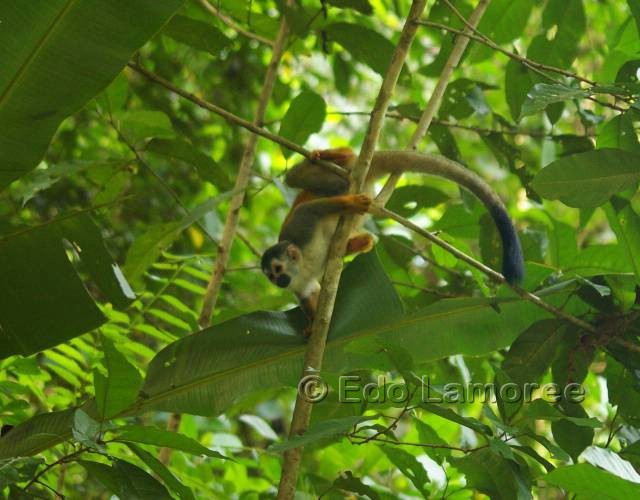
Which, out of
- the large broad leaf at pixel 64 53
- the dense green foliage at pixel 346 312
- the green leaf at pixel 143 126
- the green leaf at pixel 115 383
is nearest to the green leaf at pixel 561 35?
the dense green foliage at pixel 346 312

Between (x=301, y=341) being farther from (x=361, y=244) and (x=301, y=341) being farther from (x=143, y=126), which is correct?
(x=361, y=244)

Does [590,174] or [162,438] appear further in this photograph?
[590,174]

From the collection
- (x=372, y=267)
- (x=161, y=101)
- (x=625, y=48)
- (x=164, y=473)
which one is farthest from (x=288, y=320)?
(x=161, y=101)

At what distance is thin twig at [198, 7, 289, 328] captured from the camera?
10.4 feet

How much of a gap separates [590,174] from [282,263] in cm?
155

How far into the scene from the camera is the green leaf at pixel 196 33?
2.81 metres

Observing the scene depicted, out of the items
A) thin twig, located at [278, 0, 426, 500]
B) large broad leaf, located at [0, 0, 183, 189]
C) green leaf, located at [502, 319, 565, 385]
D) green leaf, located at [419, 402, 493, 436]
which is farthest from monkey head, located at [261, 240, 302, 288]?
green leaf, located at [419, 402, 493, 436]

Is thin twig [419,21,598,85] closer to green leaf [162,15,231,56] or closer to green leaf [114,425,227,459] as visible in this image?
green leaf [162,15,231,56]

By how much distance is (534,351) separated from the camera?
2469 millimetres

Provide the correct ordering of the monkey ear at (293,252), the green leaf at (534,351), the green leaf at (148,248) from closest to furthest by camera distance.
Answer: the green leaf at (534,351) < the green leaf at (148,248) < the monkey ear at (293,252)

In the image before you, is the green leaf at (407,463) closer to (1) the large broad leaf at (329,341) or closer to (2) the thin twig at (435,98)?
(1) the large broad leaf at (329,341)

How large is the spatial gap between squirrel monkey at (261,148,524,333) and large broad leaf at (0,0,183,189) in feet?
3.22

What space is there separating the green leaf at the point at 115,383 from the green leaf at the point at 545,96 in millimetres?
1121

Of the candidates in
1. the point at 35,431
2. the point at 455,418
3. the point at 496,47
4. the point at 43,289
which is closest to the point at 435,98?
the point at 496,47
